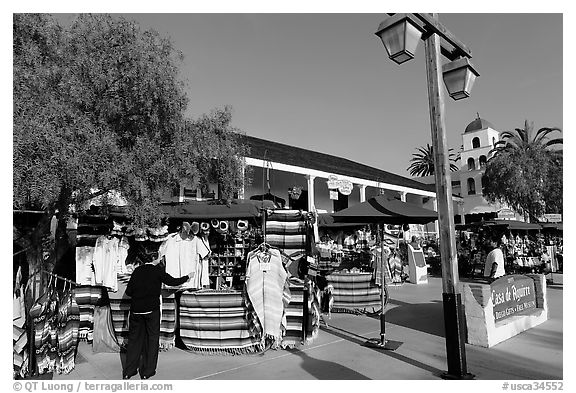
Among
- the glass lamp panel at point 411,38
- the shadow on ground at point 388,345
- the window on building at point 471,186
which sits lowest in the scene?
the shadow on ground at point 388,345

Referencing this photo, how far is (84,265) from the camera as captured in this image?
837 centimetres

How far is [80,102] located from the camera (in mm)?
6359

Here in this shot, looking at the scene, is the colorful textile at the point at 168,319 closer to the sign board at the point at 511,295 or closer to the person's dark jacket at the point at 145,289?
the person's dark jacket at the point at 145,289

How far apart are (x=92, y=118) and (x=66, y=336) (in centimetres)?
331

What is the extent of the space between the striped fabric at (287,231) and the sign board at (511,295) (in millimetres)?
3382

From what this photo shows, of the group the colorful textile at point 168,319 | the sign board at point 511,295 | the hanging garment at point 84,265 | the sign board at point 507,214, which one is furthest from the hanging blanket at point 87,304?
the sign board at point 507,214

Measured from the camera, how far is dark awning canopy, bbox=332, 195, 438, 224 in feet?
22.9

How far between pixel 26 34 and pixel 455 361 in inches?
323

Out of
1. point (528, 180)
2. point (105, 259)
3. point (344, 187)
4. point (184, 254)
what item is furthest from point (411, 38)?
point (528, 180)

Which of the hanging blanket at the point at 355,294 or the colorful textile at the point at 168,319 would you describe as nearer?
the colorful textile at the point at 168,319

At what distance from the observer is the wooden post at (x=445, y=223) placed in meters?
4.86

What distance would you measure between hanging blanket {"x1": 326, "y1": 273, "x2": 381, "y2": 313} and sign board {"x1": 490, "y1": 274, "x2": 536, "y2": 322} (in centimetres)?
287

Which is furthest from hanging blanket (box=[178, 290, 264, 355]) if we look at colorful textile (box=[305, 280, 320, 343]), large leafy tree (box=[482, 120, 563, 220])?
large leafy tree (box=[482, 120, 563, 220])

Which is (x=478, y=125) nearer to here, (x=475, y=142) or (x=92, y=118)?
(x=475, y=142)
